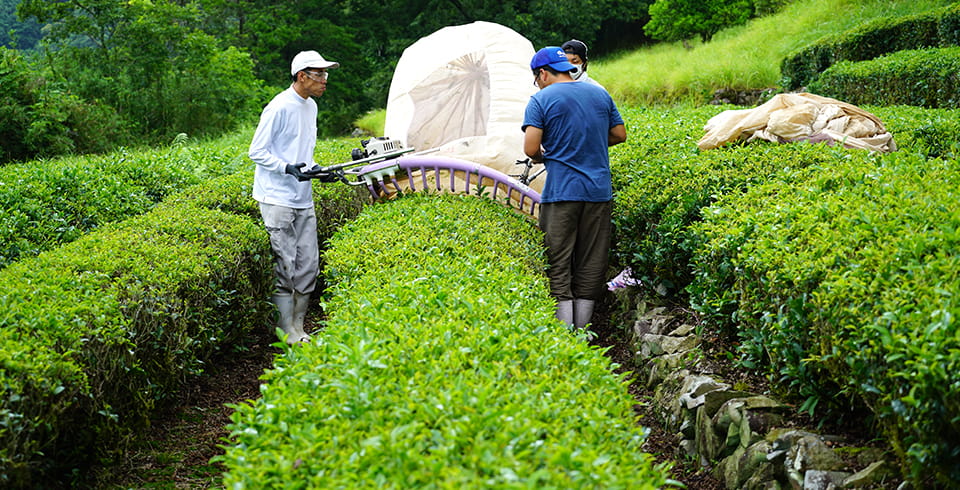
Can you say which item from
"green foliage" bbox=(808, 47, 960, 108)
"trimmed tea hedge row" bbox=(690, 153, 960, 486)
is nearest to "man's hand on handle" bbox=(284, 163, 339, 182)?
"trimmed tea hedge row" bbox=(690, 153, 960, 486)

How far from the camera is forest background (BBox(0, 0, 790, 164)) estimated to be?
1561cm

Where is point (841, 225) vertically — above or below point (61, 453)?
above

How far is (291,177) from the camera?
6184mm

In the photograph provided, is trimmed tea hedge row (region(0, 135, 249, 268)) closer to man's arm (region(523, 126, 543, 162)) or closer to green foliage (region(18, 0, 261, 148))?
man's arm (region(523, 126, 543, 162))

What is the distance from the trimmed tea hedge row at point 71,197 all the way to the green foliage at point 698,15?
70.3ft

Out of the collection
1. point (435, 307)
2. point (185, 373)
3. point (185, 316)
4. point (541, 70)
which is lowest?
point (185, 373)

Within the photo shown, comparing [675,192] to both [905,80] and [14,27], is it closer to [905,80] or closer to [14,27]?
[905,80]

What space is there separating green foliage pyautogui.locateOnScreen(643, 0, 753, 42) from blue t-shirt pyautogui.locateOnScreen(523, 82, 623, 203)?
2271 cm

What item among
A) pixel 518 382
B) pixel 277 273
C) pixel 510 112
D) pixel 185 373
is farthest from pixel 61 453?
pixel 510 112

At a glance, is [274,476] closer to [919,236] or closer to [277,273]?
[919,236]

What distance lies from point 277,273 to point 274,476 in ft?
14.1

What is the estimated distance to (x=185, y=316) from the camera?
4789 millimetres

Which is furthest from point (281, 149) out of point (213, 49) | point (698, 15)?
point (698, 15)

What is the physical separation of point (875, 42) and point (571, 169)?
12106 millimetres
